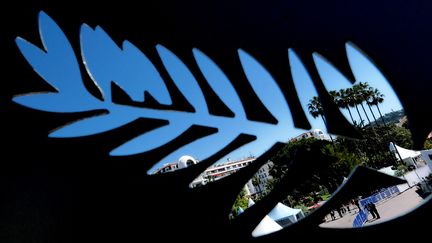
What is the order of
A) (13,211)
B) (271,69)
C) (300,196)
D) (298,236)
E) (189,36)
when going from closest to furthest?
1. (298,236)
2. (13,211)
3. (271,69)
4. (189,36)
5. (300,196)

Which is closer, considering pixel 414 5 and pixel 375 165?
pixel 414 5

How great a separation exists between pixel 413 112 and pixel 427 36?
3.39 ft

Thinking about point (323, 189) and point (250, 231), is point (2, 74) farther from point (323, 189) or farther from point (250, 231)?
point (323, 189)

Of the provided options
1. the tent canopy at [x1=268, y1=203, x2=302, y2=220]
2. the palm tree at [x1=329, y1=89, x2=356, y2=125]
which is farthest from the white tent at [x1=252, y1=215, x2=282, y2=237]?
the palm tree at [x1=329, y1=89, x2=356, y2=125]

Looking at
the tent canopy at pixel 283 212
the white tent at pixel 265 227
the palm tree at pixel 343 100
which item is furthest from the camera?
the palm tree at pixel 343 100

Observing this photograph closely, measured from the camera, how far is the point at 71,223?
3.34 m

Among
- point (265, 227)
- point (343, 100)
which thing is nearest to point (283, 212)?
point (265, 227)

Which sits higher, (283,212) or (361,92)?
(361,92)

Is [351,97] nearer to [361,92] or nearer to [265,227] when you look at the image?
[361,92]

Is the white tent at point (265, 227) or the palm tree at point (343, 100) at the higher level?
the palm tree at point (343, 100)

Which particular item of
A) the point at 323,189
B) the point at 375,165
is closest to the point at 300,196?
the point at 323,189

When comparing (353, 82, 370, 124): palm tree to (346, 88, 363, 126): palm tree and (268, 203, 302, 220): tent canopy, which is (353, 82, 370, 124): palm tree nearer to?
(346, 88, 363, 126): palm tree

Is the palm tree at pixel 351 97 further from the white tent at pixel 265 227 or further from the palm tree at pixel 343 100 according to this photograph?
the white tent at pixel 265 227

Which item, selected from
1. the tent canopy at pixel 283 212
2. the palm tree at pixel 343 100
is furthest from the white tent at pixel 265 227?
the palm tree at pixel 343 100
